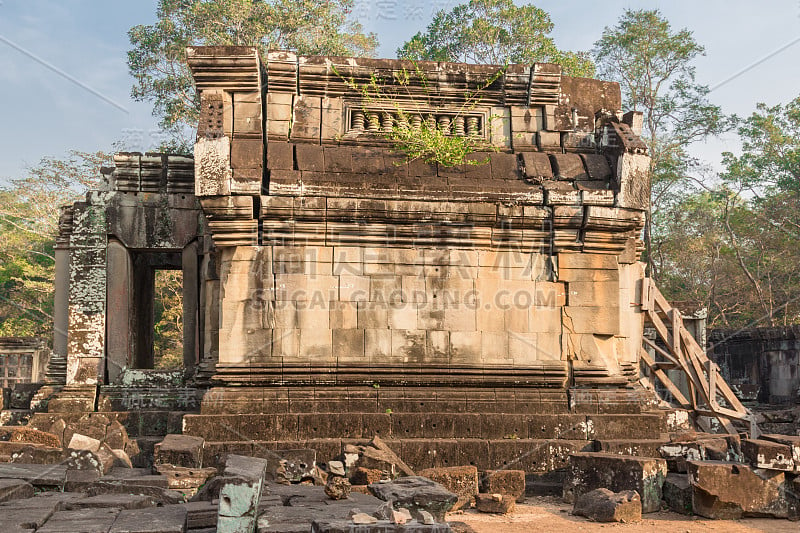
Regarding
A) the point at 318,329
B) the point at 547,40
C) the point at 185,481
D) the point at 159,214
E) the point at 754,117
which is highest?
the point at 547,40

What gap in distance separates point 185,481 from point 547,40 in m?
19.7

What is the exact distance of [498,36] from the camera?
23.5 metres

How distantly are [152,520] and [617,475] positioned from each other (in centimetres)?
404

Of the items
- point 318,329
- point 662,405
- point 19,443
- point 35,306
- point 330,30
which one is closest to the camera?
point 19,443

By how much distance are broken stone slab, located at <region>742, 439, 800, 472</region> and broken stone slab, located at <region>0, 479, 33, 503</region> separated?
5974 millimetres

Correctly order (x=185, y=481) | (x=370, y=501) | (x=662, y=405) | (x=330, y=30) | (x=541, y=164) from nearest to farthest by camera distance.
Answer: (x=370, y=501) < (x=185, y=481) < (x=541, y=164) < (x=662, y=405) < (x=330, y=30)

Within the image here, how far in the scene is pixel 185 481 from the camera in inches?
266

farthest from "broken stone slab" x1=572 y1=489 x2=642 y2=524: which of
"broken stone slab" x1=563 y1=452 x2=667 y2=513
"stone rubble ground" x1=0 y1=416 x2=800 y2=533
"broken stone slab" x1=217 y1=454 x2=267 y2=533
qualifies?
"broken stone slab" x1=217 y1=454 x2=267 y2=533

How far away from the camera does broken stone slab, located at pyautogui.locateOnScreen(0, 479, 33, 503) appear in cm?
552

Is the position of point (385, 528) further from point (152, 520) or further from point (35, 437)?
point (35, 437)

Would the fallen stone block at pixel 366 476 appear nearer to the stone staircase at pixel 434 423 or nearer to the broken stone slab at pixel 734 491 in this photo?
the stone staircase at pixel 434 423

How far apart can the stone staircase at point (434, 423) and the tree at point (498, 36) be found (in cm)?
1633

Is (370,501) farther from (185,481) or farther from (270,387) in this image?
(270,387)

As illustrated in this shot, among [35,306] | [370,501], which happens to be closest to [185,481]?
[370,501]
